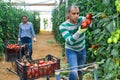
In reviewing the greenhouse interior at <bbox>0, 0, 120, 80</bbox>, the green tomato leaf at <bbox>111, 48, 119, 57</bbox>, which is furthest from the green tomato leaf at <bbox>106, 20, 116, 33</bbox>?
the green tomato leaf at <bbox>111, 48, 119, 57</bbox>

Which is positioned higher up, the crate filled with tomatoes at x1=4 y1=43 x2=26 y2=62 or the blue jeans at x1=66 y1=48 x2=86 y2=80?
the blue jeans at x1=66 y1=48 x2=86 y2=80

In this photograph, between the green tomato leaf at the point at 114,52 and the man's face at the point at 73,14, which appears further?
the man's face at the point at 73,14

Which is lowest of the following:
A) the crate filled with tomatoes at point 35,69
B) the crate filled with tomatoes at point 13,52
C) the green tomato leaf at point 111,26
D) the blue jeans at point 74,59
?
the crate filled with tomatoes at point 13,52

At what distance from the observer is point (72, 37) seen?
13.9 ft

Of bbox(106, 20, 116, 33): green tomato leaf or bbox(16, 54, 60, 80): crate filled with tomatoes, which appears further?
bbox(16, 54, 60, 80): crate filled with tomatoes

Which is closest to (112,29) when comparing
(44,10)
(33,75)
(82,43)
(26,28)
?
(82,43)

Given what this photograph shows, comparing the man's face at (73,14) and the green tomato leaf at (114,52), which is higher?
the man's face at (73,14)

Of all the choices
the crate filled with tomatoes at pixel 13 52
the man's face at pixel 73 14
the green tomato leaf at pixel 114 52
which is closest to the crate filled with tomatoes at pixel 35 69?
the man's face at pixel 73 14

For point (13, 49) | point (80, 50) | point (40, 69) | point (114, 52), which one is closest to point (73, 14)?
point (80, 50)

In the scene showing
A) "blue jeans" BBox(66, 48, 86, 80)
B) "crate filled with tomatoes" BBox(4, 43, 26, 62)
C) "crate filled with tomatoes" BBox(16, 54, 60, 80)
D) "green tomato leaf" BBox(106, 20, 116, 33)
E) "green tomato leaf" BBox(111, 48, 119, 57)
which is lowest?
"crate filled with tomatoes" BBox(4, 43, 26, 62)

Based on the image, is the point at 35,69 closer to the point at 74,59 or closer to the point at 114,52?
the point at 74,59

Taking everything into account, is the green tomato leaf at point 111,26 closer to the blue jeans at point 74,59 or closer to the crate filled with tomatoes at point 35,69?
the blue jeans at point 74,59

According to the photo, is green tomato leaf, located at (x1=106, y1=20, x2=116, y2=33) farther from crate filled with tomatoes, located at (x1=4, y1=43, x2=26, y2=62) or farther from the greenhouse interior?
crate filled with tomatoes, located at (x1=4, y1=43, x2=26, y2=62)

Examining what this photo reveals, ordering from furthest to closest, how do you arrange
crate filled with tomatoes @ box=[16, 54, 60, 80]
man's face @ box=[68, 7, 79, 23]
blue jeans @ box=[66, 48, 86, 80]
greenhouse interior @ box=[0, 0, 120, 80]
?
1. crate filled with tomatoes @ box=[16, 54, 60, 80]
2. blue jeans @ box=[66, 48, 86, 80]
3. man's face @ box=[68, 7, 79, 23]
4. greenhouse interior @ box=[0, 0, 120, 80]
